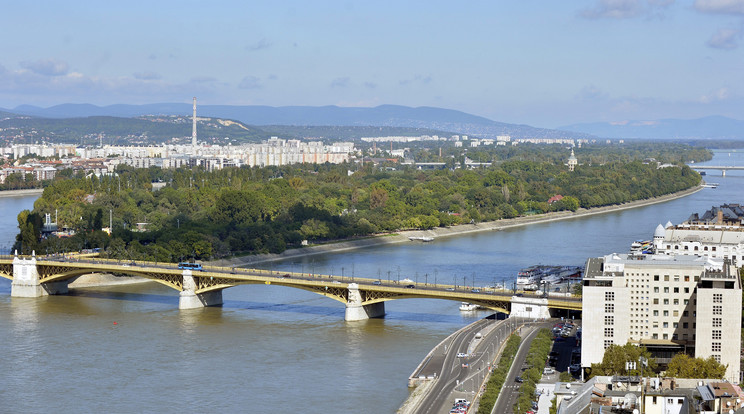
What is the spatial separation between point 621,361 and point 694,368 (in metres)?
1.35

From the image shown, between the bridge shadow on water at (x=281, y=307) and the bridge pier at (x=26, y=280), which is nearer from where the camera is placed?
the bridge shadow on water at (x=281, y=307)

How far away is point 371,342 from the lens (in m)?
26.1

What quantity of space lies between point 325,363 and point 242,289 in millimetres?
11861

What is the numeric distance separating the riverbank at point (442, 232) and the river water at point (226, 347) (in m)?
3.14

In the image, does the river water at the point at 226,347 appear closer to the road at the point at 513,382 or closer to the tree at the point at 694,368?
the road at the point at 513,382

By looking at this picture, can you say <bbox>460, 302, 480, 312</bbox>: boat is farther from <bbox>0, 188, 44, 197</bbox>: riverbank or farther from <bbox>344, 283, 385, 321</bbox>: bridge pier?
<bbox>0, 188, 44, 197</bbox>: riverbank

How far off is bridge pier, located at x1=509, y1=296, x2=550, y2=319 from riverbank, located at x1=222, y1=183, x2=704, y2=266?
16851 millimetres

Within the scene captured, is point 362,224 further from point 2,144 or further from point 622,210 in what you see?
point 2,144

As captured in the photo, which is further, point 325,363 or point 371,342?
point 371,342

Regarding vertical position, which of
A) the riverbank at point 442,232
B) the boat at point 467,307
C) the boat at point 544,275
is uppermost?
the riverbank at point 442,232

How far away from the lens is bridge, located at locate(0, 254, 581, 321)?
27.2 m

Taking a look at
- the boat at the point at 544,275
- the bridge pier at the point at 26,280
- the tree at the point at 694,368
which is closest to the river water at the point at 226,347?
the bridge pier at the point at 26,280

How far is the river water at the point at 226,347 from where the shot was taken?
21172mm

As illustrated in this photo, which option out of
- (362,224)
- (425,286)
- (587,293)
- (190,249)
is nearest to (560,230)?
(362,224)
